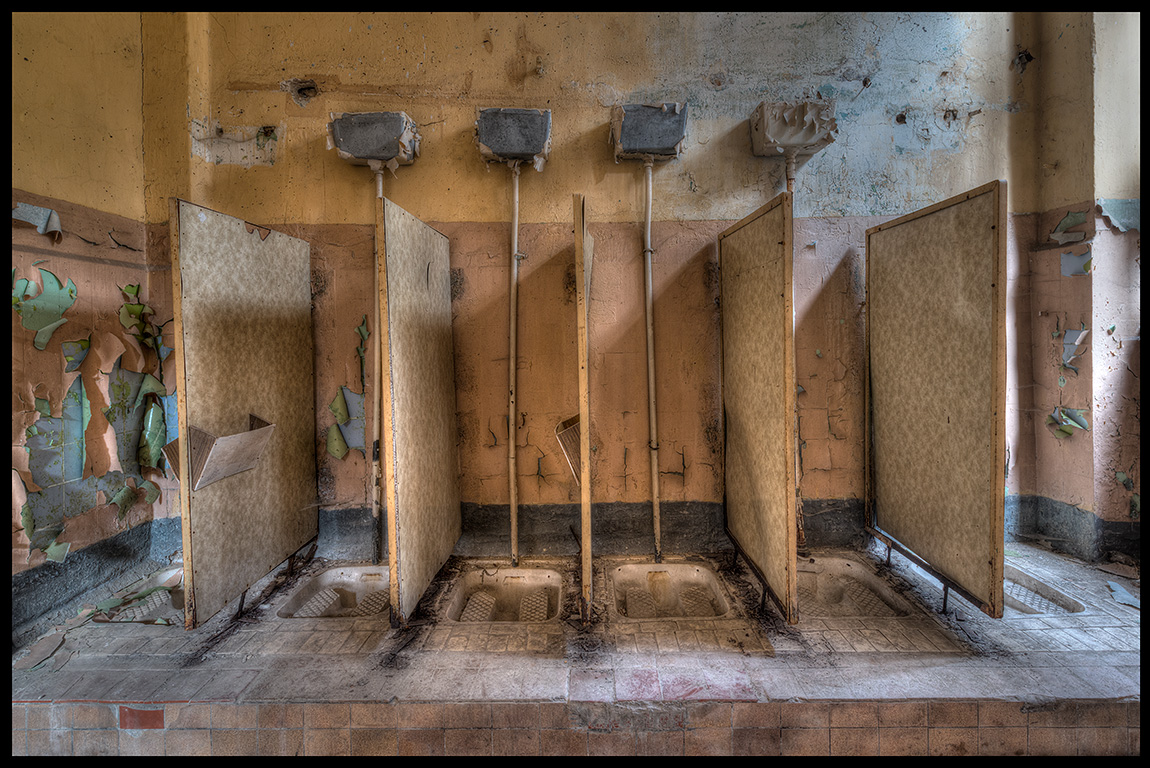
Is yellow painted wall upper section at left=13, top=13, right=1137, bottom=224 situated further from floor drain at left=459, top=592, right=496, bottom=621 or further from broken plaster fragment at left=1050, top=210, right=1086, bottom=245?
floor drain at left=459, top=592, right=496, bottom=621

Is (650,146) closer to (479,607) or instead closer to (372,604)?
(479,607)

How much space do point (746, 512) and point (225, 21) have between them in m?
3.58

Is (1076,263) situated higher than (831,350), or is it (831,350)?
(1076,263)

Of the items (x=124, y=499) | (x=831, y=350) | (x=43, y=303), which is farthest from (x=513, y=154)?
(x=124, y=499)

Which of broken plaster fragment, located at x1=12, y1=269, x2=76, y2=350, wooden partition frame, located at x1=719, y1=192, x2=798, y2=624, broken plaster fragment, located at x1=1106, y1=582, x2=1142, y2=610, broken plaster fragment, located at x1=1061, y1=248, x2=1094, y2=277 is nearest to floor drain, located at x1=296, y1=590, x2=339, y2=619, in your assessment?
broken plaster fragment, located at x1=12, y1=269, x2=76, y2=350

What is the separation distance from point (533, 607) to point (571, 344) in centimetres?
130

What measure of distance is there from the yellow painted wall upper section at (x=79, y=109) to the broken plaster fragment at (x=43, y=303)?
1.25ft

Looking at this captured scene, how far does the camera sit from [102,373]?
7.04ft

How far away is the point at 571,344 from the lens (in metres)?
2.45

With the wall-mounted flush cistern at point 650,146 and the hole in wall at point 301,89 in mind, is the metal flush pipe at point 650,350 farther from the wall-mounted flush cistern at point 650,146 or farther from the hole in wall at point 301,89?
the hole in wall at point 301,89

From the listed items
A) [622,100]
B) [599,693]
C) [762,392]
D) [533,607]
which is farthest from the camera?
[622,100]

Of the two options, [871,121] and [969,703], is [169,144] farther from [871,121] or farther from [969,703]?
[969,703]

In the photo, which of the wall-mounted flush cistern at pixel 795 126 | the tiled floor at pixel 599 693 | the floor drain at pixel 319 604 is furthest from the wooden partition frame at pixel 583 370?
the floor drain at pixel 319 604

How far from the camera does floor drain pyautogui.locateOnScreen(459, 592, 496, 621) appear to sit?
2135mm
